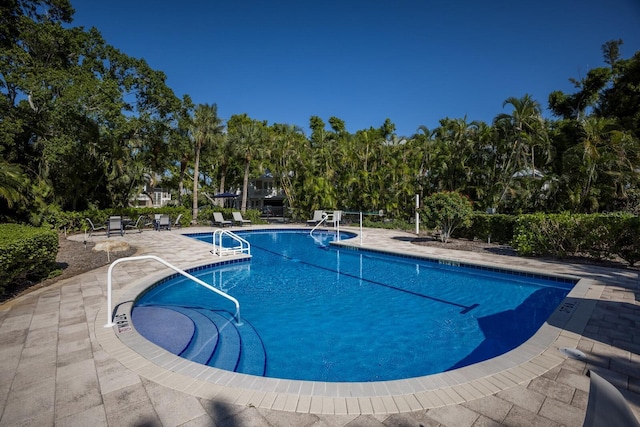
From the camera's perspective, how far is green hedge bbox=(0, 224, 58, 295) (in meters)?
5.37

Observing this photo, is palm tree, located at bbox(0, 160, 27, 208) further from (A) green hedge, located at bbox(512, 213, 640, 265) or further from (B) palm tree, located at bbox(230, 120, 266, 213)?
(B) palm tree, located at bbox(230, 120, 266, 213)

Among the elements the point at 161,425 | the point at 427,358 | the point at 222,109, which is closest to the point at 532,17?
the point at 427,358

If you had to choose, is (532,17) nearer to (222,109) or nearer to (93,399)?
(93,399)

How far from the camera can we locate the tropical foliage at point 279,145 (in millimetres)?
13383

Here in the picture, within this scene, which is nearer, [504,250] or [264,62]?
[504,250]

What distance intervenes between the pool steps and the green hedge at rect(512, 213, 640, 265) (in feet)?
31.7

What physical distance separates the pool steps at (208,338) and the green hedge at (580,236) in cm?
968

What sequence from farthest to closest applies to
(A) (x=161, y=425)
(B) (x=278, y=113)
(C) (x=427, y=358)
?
(B) (x=278, y=113)
(C) (x=427, y=358)
(A) (x=161, y=425)

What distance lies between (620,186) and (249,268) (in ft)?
50.8

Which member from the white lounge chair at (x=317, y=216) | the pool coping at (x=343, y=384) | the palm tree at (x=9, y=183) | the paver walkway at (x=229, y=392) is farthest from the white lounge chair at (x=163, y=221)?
the pool coping at (x=343, y=384)

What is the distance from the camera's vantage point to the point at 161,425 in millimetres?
2525

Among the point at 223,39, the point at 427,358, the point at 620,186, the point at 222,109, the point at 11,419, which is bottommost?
the point at 427,358

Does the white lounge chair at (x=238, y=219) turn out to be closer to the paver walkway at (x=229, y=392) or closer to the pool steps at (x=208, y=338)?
the pool steps at (x=208, y=338)

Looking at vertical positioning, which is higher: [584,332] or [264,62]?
[264,62]
